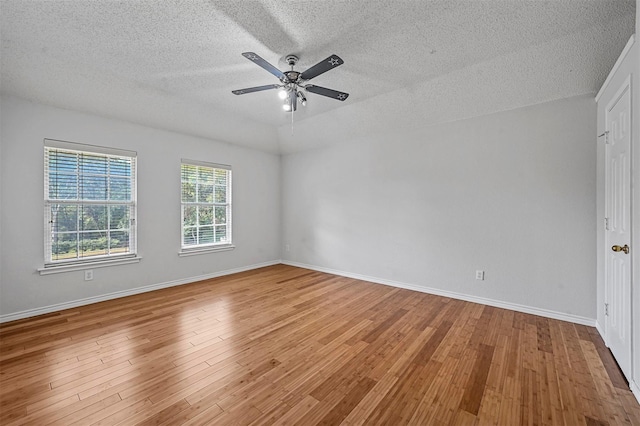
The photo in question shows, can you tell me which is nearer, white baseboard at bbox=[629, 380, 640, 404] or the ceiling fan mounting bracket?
white baseboard at bbox=[629, 380, 640, 404]

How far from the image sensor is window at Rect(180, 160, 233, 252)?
454 cm

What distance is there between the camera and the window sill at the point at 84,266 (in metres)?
3.19

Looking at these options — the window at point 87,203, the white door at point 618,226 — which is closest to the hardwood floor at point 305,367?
the white door at point 618,226

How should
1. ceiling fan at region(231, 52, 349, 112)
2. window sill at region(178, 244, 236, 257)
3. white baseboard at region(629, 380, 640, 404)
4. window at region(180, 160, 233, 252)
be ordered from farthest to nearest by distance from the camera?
1. window at region(180, 160, 233, 252)
2. window sill at region(178, 244, 236, 257)
3. ceiling fan at region(231, 52, 349, 112)
4. white baseboard at region(629, 380, 640, 404)

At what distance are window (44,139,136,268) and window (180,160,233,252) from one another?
2.54 ft

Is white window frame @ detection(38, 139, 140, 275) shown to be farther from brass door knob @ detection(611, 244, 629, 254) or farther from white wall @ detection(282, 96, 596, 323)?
brass door knob @ detection(611, 244, 629, 254)

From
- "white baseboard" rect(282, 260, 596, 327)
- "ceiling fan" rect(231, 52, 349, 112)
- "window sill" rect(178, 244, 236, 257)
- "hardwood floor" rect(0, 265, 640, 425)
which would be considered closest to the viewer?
"hardwood floor" rect(0, 265, 640, 425)

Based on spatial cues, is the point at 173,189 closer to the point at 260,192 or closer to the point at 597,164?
the point at 260,192

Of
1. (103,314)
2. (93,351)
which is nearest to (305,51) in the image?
(93,351)

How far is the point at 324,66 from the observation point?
216 cm

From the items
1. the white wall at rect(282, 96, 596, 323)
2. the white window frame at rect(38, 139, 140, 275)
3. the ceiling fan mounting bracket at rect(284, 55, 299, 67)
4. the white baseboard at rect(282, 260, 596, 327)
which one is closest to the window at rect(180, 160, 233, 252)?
the white window frame at rect(38, 139, 140, 275)

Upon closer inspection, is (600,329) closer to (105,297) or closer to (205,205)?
(205,205)

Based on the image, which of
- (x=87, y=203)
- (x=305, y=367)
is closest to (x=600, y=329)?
(x=305, y=367)

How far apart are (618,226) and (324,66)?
2755mm
